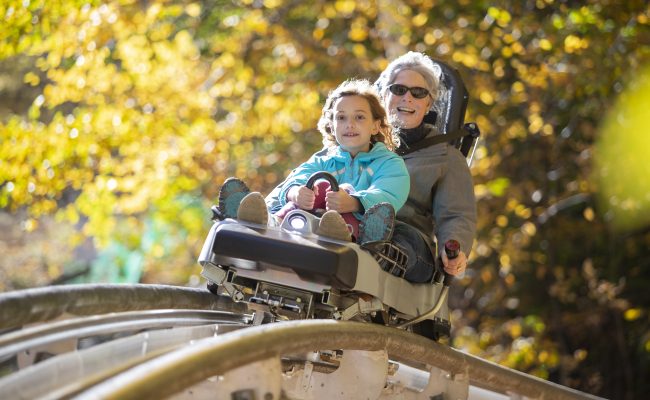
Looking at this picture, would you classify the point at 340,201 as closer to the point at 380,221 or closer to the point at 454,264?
the point at 380,221

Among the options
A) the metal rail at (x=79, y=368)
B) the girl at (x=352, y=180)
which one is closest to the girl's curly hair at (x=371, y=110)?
the girl at (x=352, y=180)

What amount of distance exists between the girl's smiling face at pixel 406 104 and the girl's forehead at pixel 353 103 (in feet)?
2.07

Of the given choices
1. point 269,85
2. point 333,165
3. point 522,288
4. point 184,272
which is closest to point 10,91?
point 184,272

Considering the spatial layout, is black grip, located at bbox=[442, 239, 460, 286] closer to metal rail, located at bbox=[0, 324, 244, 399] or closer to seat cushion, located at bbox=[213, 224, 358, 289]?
seat cushion, located at bbox=[213, 224, 358, 289]

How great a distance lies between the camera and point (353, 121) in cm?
468

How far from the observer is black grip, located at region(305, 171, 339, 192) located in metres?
4.29

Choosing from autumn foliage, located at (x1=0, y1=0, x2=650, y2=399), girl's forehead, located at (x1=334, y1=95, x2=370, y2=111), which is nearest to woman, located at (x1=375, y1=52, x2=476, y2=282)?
girl's forehead, located at (x1=334, y1=95, x2=370, y2=111)

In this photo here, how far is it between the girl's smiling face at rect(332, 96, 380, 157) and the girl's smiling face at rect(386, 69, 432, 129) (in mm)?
616

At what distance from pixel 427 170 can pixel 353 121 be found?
0.67m

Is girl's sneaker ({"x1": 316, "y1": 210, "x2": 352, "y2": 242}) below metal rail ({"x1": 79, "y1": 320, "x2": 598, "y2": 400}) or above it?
above

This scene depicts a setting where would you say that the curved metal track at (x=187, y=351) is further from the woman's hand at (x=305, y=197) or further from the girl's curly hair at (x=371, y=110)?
the girl's curly hair at (x=371, y=110)

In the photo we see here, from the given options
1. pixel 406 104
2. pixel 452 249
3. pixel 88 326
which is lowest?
pixel 88 326

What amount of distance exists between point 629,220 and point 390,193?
7380mm

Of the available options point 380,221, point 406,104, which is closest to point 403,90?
point 406,104
